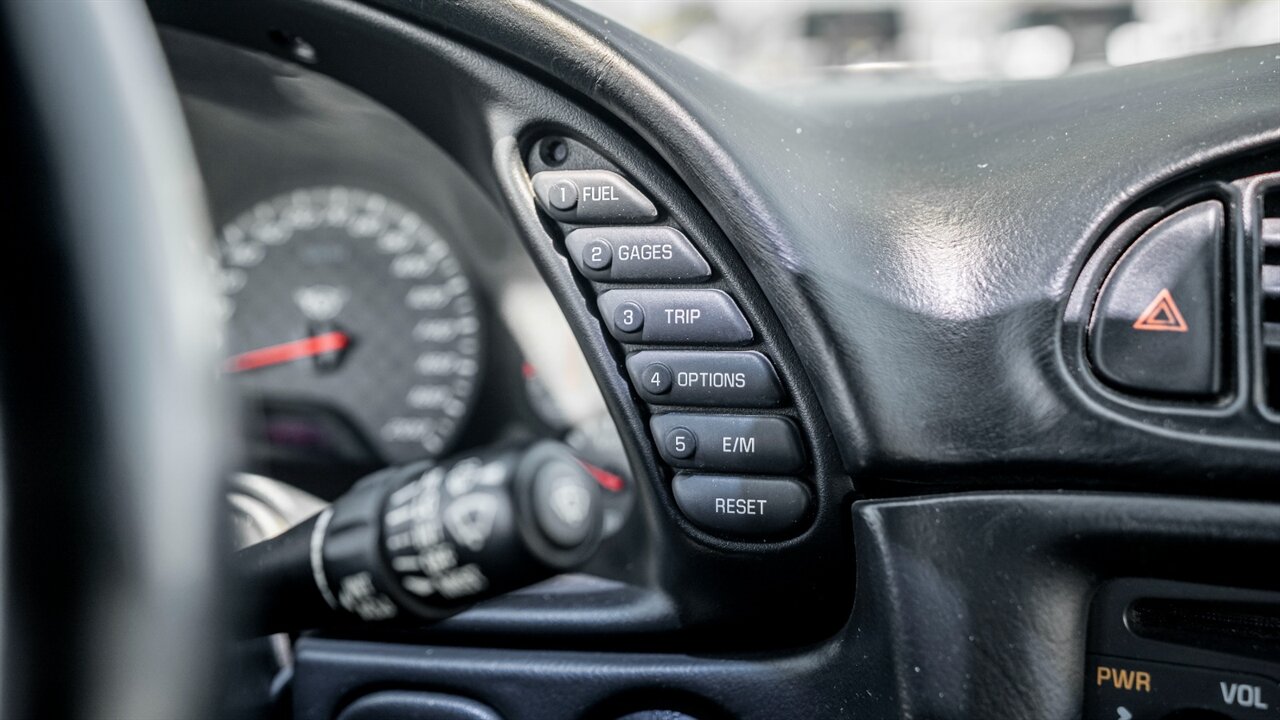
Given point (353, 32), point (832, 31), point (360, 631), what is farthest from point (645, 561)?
point (832, 31)

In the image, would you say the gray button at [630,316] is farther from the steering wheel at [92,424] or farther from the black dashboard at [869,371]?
the steering wheel at [92,424]

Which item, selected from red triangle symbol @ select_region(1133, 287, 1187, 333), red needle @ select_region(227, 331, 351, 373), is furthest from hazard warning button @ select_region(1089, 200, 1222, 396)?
red needle @ select_region(227, 331, 351, 373)

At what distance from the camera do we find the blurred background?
4.40 feet

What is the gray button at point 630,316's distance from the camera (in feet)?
3.10

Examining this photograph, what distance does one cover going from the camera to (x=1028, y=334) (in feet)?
2.85

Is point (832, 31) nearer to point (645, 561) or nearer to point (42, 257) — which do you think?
point (645, 561)

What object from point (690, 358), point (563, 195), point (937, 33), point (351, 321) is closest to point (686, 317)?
point (690, 358)

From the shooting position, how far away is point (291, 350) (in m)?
1.56

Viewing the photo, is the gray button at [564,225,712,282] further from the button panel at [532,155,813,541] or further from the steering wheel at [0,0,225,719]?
the steering wheel at [0,0,225,719]

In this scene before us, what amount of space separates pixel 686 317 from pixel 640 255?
0.21 feet

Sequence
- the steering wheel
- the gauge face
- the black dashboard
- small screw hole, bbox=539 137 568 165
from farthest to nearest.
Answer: the gauge face, small screw hole, bbox=539 137 568 165, the black dashboard, the steering wheel

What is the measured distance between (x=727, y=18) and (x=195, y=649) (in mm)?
11526

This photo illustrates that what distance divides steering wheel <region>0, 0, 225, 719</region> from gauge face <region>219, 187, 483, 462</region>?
0.99m

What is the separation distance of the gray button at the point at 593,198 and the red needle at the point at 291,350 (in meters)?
0.66
